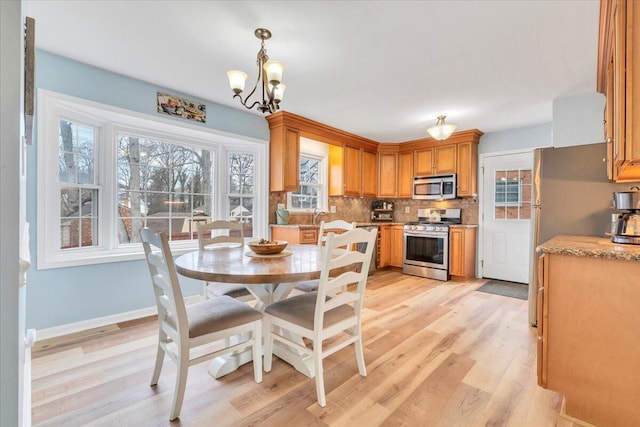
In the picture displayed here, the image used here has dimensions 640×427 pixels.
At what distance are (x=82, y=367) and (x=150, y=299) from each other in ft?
3.17

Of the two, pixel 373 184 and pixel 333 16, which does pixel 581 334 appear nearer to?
pixel 333 16

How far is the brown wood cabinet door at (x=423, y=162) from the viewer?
16.1ft

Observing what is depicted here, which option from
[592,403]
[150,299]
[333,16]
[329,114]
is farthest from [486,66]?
[150,299]

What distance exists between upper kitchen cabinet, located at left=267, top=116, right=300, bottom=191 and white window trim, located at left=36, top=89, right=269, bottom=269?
0.40ft

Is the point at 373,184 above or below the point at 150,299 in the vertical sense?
above

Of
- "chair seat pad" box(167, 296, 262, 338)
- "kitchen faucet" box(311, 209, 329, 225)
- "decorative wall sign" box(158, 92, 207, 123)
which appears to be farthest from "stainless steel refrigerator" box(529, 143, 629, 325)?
"decorative wall sign" box(158, 92, 207, 123)

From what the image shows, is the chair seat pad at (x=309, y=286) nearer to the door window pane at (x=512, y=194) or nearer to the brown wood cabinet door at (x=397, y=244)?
the brown wood cabinet door at (x=397, y=244)

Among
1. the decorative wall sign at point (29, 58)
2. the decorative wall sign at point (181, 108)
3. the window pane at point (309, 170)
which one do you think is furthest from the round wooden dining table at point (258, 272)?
the window pane at point (309, 170)

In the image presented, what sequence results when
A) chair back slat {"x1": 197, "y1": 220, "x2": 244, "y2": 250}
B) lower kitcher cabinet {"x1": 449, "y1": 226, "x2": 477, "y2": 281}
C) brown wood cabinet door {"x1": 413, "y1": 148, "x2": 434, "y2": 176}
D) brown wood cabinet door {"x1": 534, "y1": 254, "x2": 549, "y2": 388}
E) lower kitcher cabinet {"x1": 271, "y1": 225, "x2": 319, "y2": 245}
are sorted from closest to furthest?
brown wood cabinet door {"x1": 534, "y1": 254, "x2": 549, "y2": 388}
chair back slat {"x1": 197, "y1": 220, "x2": 244, "y2": 250}
lower kitcher cabinet {"x1": 271, "y1": 225, "x2": 319, "y2": 245}
lower kitcher cabinet {"x1": 449, "y1": 226, "x2": 477, "y2": 281}
brown wood cabinet door {"x1": 413, "y1": 148, "x2": 434, "y2": 176}

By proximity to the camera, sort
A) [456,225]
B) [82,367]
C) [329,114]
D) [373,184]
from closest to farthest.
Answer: [82,367] < [329,114] < [456,225] < [373,184]

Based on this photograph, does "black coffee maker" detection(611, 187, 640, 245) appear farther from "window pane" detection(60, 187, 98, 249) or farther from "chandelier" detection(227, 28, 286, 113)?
"window pane" detection(60, 187, 98, 249)

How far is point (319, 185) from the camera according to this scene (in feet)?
15.8

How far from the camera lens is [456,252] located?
4.36 m

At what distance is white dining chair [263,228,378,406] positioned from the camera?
5.05 ft
